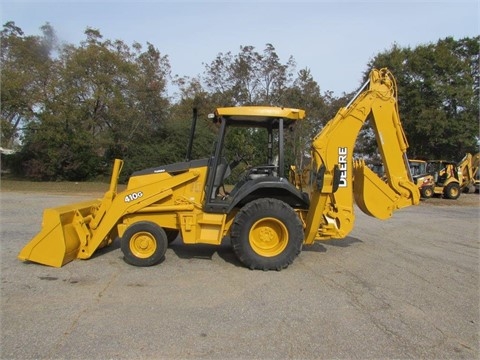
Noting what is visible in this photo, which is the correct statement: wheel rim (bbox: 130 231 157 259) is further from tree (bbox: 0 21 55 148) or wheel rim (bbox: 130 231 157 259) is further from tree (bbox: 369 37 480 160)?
tree (bbox: 369 37 480 160)

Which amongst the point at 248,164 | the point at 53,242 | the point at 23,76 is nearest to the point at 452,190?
the point at 248,164

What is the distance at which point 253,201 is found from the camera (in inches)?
244

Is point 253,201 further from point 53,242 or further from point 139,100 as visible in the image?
point 139,100

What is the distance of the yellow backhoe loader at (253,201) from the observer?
6.07m

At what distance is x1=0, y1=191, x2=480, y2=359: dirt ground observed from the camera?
144 inches

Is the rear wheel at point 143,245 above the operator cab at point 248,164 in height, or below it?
below

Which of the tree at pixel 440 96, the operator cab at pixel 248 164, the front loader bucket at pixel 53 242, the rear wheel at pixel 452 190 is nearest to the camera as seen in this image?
the front loader bucket at pixel 53 242

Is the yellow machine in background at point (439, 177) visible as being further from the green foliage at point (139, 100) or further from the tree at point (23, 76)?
the tree at point (23, 76)

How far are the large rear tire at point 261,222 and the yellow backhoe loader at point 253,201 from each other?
15mm

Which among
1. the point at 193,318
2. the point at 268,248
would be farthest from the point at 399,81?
the point at 193,318

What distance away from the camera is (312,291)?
5.18m

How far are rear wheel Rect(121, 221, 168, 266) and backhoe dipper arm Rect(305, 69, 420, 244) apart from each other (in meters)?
2.27

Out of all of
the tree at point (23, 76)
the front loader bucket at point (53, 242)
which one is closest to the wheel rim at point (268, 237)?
the front loader bucket at point (53, 242)

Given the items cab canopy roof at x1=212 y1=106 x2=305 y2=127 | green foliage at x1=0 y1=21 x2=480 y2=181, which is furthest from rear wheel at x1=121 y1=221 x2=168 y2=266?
green foliage at x1=0 y1=21 x2=480 y2=181
